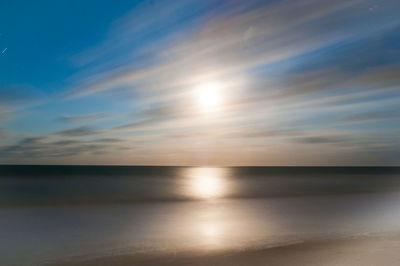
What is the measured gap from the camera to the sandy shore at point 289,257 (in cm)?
811

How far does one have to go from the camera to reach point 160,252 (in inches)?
373

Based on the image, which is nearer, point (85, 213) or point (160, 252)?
point (160, 252)

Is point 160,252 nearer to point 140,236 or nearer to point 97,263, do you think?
point 97,263

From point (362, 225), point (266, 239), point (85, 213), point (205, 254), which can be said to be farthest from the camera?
point (85, 213)

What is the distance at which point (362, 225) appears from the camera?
45.7ft

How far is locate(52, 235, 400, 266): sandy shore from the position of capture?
8109 millimetres

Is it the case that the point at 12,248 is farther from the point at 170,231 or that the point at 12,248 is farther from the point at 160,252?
the point at 170,231

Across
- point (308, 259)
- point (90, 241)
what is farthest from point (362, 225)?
point (90, 241)

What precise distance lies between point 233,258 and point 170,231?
486 centimetres

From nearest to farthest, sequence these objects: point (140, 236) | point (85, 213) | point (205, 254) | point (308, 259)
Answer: point (308, 259) → point (205, 254) → point (140, 236) → point (85, 213)

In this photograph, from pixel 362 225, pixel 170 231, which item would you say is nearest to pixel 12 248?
pixel 170 231

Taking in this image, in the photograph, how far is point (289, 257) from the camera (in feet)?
28.4

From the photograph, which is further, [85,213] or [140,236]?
[85,213]

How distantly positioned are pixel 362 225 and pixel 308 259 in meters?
6.87
